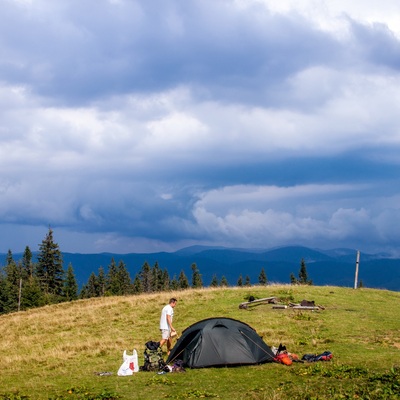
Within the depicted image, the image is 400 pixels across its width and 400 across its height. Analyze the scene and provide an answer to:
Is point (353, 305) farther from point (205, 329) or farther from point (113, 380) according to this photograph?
point (113, 380)

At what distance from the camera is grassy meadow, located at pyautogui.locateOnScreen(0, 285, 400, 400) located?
574 inches

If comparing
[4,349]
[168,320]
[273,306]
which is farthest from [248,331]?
[4,349]

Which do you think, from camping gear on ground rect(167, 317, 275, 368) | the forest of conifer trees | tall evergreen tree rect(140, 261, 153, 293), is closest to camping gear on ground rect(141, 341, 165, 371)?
camping gear on ground rect(167, 317, 275, 368)

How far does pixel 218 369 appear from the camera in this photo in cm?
1844

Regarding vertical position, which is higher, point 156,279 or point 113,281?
point 113,281

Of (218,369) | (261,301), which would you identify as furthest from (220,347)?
(261,301)

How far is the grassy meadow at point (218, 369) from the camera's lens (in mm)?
14586

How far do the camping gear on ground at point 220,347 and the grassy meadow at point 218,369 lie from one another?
66cm

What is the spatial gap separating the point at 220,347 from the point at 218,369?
101 cm

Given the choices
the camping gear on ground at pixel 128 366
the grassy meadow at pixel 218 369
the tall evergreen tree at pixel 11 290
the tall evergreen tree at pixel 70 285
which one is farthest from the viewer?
the tall evergreen tree at pixel 70 285

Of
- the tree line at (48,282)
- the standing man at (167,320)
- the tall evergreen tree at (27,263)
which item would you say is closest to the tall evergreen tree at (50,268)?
the tree line at (48,282)

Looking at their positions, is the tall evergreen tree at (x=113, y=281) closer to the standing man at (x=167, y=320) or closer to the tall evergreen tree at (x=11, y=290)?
the tall evergreen tree at (x=11, y=290)

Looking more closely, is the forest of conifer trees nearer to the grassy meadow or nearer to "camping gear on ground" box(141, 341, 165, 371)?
the grassy meadow

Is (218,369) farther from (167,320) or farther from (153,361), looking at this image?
(167,320)
